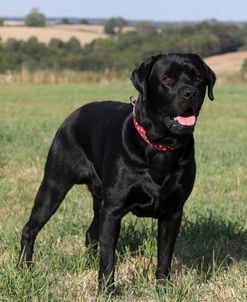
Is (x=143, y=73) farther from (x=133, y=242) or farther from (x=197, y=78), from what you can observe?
(x=133, y=242)

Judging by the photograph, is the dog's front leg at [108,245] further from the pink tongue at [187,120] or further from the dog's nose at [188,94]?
the dog's nose at [188,94]

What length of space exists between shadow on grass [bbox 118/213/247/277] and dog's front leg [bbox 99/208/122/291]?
920 millimetres

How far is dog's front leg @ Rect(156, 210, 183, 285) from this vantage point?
4.74 m

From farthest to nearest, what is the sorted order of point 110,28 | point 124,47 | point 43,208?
point 110,28 < point 124,47 < point 43,208

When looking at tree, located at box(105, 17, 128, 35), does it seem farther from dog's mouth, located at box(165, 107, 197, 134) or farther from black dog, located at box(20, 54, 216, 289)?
dog's mouth, located at box(165, 107, 197, 134)

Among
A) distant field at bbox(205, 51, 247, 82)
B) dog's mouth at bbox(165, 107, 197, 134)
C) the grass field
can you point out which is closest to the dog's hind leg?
the grass field

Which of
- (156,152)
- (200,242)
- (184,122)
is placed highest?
(184,122)

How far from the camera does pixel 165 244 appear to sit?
4.80 metres

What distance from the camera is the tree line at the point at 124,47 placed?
54.3 m

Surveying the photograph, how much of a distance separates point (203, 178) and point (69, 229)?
3.58 m

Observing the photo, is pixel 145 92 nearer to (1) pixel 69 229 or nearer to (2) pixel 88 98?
(1) pixel 69 229

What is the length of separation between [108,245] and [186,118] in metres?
1.05

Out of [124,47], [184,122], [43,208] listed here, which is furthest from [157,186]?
[124,47]

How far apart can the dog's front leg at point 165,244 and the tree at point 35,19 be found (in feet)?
327
